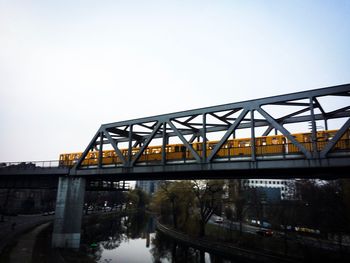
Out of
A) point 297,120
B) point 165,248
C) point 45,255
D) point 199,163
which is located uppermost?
point 297,120

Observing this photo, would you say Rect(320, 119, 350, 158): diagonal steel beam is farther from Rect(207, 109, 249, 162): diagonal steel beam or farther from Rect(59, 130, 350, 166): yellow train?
Rect(207, 109, 249, 162): diagonal steel beam

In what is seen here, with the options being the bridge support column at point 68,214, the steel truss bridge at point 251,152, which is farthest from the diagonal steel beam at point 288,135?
the bridge support column at point 68,214

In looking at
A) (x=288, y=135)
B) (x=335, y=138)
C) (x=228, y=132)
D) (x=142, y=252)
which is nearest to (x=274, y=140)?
(x=288, y=135)

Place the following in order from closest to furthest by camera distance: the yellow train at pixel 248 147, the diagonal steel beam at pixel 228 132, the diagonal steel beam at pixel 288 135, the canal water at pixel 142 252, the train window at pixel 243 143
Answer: the diagonal steel beam at pixel 288 135 → the yellow train at pixel 248 147 → the diagonal steel beam at pixel 228 132 → the train window at pixel 243 143 → the canal water at pixel 142 252

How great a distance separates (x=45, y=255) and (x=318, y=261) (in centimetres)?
2966

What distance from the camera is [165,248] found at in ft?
135

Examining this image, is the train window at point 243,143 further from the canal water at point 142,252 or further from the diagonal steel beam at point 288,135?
the canal water at point 142,252

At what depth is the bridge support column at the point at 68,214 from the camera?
31.5 metres

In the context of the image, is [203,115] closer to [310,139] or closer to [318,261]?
[310,139]

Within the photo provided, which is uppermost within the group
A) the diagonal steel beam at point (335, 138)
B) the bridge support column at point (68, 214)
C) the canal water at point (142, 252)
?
the diagonal steel beam at point (335, 138)

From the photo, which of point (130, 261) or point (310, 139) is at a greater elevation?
point (310, 139)

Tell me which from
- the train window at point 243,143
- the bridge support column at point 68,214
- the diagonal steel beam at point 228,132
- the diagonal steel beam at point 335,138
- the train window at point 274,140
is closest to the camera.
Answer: the diagonal steel beam at point 335,138

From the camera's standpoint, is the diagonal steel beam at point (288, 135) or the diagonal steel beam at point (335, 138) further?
the diagonal steel beam at point (288, 135)

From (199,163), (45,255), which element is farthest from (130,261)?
(199,163)
